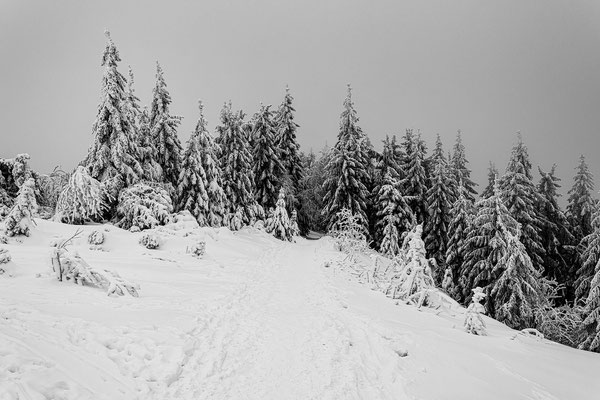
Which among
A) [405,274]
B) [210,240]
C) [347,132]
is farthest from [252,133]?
[405,274]

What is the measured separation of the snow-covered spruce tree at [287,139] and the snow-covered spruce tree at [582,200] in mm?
25655

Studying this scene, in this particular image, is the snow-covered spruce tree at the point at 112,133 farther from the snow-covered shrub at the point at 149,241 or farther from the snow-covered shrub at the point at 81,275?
the snow-covered shrub at the point at 81,275

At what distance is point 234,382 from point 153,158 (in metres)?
22.0

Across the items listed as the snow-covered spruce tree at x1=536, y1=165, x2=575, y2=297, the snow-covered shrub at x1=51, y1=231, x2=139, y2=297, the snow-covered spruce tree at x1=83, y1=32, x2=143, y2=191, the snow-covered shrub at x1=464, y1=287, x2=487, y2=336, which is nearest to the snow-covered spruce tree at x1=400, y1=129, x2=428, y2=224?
the snow-covered spruce tree at x1=536, y1=165, x2=575, y2=297

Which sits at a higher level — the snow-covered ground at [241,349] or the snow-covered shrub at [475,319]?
the snow-covered shrub at [475,319]

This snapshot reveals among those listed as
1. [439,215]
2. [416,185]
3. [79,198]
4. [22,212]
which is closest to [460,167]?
[416,185]

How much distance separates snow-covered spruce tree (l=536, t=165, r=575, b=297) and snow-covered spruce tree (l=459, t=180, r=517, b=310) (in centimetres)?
821

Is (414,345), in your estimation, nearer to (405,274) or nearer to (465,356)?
(465,356)

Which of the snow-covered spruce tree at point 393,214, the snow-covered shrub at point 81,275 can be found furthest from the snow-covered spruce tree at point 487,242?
the snow-covered shrub at point 81,275

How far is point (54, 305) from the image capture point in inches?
227

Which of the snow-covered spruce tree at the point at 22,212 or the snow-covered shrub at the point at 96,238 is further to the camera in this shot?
the snow-covered shrub at the point at 96,238

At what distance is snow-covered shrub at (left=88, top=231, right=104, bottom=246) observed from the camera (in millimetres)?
13375

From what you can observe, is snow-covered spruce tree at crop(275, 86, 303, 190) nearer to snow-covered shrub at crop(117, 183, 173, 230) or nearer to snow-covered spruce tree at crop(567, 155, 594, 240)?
snow-covered shrub at crop(117, 183, 173, 230)

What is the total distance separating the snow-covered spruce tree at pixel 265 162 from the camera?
107 feet
